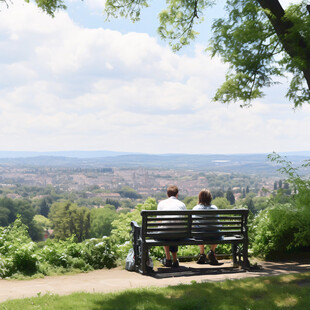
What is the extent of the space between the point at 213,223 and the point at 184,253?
58.6 inches

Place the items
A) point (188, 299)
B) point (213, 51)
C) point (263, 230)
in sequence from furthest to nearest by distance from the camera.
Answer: point (213, 51), point (263, 230), point (188, 299)

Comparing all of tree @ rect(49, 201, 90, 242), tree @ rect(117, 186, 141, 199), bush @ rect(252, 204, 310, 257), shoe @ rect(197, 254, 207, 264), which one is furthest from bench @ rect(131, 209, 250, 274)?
tree @ rect(117, 186, 141, 199)

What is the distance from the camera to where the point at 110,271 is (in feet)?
22.3

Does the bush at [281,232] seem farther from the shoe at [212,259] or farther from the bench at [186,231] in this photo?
the shoe at [212,259]

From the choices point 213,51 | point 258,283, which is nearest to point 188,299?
point 258,283

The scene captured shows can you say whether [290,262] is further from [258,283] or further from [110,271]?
[110,271]

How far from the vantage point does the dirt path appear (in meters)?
5.37

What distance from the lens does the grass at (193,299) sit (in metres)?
4.43

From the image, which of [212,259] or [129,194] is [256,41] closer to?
[212,259]

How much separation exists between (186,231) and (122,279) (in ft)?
4.25

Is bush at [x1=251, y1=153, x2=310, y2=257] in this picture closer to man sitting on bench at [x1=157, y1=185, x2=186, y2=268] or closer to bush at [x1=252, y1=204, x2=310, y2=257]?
bush at [x1=252, y1=204, x2=310, y2=257]

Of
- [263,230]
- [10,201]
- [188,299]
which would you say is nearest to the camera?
[188,299]

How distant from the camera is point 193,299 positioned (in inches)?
182

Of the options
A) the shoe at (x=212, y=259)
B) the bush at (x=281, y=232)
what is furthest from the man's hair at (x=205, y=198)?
the bush at (x=281, y=232)
